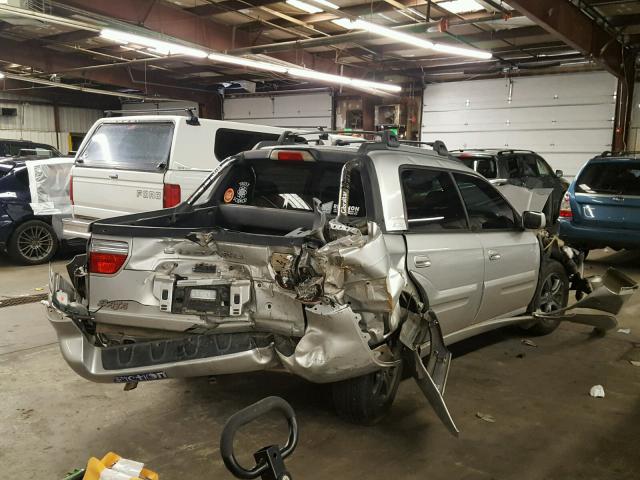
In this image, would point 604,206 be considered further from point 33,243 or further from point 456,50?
point 33,243

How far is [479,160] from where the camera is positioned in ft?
31.1

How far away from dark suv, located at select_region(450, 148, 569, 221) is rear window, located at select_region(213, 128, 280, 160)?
3443 millimetres

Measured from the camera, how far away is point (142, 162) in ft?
21.5

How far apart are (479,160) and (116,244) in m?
7.57

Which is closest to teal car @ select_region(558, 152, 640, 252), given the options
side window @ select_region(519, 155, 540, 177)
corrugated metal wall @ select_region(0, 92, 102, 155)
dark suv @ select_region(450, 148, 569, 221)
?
dark suv @ select_region(450, 148, 569, 221)

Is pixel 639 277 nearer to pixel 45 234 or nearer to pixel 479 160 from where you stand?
pixel 479 160

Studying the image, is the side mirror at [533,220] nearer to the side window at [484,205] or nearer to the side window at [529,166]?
the side window at [484,205]

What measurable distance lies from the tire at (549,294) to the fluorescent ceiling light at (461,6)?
6.43 metres

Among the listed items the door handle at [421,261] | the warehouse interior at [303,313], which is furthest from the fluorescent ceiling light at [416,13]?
the door handle at [421,261]

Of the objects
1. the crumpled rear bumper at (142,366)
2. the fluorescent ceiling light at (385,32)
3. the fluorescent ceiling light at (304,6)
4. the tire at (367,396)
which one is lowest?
the tire at (367,396)

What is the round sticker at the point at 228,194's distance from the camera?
4.28 meters

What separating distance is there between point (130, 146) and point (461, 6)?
6789mm

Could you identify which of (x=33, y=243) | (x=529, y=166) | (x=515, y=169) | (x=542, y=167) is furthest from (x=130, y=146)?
(x=542, y=167)

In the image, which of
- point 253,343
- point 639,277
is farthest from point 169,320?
point 639,277
